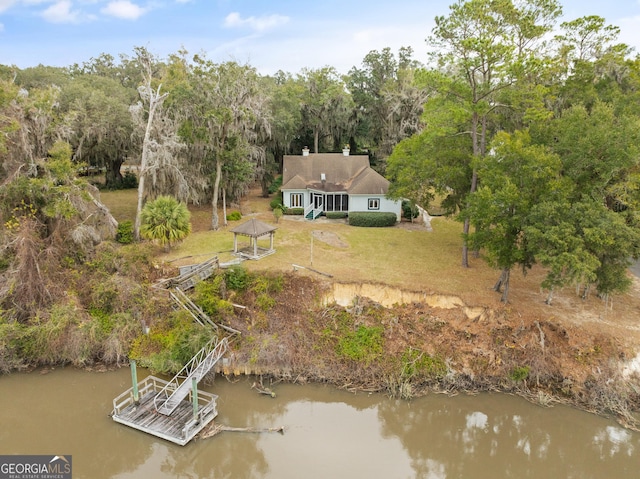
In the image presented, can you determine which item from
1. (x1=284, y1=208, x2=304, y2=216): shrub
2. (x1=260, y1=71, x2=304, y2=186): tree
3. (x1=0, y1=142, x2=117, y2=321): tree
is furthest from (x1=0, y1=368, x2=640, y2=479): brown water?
(x1=260, y1=71, x2=304, y2=186): tree

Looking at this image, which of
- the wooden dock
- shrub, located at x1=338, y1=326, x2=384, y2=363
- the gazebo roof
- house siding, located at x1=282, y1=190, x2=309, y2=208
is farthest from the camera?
house siding, located at x1=282, y1=190, x2=309, y2=208

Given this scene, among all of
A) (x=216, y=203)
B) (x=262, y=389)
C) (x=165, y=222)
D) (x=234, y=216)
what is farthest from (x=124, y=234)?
(x=262, y=389)

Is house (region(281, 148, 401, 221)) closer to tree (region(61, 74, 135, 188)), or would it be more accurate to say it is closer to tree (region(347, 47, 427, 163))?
tree (region(347, 47, 427, 163))

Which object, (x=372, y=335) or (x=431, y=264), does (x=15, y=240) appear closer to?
(x=372, y=335)

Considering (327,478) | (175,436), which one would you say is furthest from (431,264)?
(175,436)

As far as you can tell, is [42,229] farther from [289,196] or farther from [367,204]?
[367,204]

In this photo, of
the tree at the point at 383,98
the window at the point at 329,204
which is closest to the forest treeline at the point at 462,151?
the window at the point at 329,204

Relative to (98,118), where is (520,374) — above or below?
below
